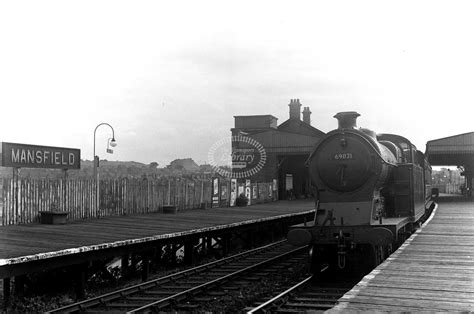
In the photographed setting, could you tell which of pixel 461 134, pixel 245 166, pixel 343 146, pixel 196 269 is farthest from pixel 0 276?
pixel 461 134

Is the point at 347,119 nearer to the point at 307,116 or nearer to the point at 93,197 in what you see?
the point at 93,197

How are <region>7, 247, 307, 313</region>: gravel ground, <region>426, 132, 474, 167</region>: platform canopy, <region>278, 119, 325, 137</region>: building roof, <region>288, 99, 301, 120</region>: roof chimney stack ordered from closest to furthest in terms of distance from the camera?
<region>7, 247, 307, 313</region>: gravel ground < <region>426, 132, 474, 167</region>: platform canopy < <region>278, 119, 325, 137</region>: building roof < <region>288, 99, 301, 120</region>: roof chimney stack

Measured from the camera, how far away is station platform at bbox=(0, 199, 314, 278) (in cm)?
732

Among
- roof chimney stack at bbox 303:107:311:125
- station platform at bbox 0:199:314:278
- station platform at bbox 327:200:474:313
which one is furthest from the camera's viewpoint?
roof chimney stack at bbox 303:107:311:125

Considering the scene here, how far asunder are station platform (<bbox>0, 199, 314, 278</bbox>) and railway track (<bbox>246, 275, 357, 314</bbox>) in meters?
3.04

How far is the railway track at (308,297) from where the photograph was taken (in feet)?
24.3

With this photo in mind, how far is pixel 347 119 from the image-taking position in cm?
1031

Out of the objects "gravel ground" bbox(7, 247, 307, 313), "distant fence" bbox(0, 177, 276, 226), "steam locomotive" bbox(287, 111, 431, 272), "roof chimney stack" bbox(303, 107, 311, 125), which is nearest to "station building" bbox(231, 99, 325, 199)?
"roof chimney stack" bbox(303, 107, 311, 125)

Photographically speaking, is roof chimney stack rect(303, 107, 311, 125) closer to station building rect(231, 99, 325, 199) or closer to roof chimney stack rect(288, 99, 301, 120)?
roof chimney stack rect(288, 99, 301, 120)

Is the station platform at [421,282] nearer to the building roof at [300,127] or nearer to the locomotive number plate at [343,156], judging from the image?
the locomotive number plate at [343,156]

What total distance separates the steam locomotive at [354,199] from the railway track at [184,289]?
1592mm

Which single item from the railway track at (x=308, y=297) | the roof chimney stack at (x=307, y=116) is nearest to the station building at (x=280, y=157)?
the roof chimney stack at (x=307, y=116)

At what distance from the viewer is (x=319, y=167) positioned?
10.3m

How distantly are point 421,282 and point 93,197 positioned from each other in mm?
10301
